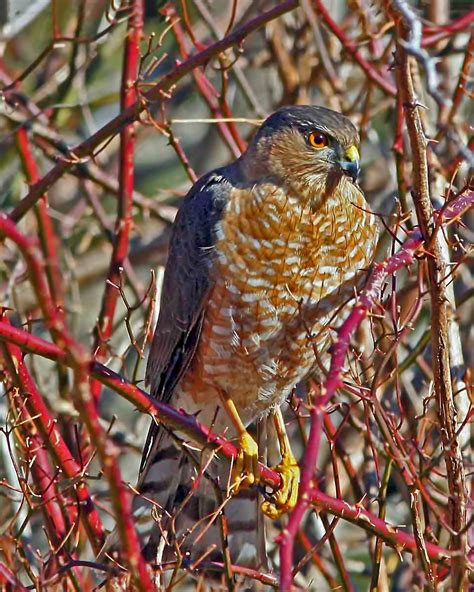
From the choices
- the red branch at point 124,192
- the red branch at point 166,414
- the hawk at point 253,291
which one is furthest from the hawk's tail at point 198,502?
the red branch at point 166,414

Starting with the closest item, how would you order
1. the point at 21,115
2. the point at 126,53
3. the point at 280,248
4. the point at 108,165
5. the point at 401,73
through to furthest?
1. the point at 401,73
2. the point at 280,248
3. the point at 126,53
4. the point at 21,115
5. the point at 108,165

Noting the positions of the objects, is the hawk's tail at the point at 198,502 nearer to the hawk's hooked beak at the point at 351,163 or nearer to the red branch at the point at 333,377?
the hawk's hooked beak at the point at 351,163

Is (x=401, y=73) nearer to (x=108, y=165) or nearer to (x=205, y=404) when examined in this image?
(x=205, y=404)

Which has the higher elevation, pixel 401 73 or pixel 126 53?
pixel 126 53

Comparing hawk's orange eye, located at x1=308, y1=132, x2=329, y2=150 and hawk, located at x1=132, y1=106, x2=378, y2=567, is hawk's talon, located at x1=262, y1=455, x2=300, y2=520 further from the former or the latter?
hawk's orange eye, located at x1=308, y1=132, x2=329, y2=150

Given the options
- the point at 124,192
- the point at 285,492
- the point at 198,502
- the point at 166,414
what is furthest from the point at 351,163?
the point at 198,502

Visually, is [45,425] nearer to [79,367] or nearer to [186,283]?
[186,283]

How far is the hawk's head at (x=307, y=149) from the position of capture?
4.11 m

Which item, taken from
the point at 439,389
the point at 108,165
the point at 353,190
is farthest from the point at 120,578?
the point at 108,165

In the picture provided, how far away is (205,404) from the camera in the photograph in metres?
4.46

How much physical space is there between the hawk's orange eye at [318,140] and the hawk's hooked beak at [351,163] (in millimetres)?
118

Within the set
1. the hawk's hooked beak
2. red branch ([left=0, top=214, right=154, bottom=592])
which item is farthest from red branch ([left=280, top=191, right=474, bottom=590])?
the hawk's hooked beak

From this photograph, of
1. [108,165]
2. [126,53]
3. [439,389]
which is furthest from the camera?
[108,165]

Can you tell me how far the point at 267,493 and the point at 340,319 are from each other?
74 cm
